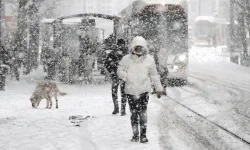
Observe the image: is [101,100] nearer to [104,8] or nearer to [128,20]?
[128,20]

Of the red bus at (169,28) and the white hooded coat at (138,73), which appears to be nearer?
the white hooded coat at (138,73)

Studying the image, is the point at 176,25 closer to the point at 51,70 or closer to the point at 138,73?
the point at 51,70

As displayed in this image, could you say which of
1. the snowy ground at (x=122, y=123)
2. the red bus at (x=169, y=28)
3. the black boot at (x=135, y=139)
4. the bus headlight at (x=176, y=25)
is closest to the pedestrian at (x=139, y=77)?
the black boot at (x=135, y=139)

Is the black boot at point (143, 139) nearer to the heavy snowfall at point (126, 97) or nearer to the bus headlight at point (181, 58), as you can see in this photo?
the heavy snowfall at point (126, 97)

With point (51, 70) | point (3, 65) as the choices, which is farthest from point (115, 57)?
point (51, 70)

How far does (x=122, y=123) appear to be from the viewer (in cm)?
1003

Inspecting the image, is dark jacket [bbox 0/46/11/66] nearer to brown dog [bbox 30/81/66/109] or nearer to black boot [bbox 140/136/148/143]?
brown dog [bbox 30/81/66/109]

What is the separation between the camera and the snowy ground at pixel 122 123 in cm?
795

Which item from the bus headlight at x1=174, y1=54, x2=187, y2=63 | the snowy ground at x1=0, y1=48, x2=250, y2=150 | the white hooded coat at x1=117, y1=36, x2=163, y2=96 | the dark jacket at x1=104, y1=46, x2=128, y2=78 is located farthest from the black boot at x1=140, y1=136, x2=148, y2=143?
the bus headlight at x1=174, y1=54, x2=187, y2=63

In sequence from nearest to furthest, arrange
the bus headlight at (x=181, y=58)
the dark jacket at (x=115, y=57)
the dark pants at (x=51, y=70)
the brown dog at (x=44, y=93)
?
the dark jacket at (x=115, y=57)
the brown dog at (x=44, y=93)
the bus headlight at (x=181, y=58)
the dark pants at (x=51, y=70)

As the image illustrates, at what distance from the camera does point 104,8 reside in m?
178

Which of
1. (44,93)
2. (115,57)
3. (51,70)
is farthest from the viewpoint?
(51,70)

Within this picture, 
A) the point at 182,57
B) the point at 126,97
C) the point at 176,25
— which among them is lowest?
the point at 126,97

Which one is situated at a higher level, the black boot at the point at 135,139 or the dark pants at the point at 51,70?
the dark pants at the point at 51,70
